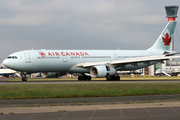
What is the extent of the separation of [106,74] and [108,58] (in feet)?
20.8

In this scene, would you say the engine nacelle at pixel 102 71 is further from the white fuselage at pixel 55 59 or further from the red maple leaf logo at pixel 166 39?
the red maple leaf logo at pixel 166 39

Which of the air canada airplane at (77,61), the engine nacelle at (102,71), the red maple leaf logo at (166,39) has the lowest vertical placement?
the engine nacelle at (102,71)

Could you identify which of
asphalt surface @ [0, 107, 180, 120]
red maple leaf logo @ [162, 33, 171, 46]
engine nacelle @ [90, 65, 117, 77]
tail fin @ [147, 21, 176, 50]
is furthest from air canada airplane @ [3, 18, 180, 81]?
asphalt surface @ [0, 107, 180, 120]

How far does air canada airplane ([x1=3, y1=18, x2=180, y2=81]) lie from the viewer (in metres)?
47.3

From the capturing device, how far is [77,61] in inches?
2000

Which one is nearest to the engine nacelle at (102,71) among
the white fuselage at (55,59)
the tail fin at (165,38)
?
the white fuselage at (55,59)

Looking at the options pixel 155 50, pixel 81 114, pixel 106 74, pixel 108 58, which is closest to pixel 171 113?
pixel 81 114

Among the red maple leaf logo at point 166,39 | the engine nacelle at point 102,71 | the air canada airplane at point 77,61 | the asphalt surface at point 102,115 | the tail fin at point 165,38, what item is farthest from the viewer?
the red maple leaf logo at point 166,39

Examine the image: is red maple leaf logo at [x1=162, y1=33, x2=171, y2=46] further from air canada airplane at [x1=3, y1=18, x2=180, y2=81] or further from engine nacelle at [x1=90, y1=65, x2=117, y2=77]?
engine nacelle at [x1=90, y1=65, x2=117, y2=77]

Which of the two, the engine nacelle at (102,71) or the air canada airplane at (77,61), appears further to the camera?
the engine nacelle at (102,71)

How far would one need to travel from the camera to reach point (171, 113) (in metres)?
14.2

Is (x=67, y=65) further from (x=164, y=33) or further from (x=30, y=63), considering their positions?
(x=164, y=33)

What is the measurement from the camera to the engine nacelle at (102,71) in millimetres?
47750

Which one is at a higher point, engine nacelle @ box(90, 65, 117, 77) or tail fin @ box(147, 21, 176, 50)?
tail fin @ box(147, 21, 176, 50)
